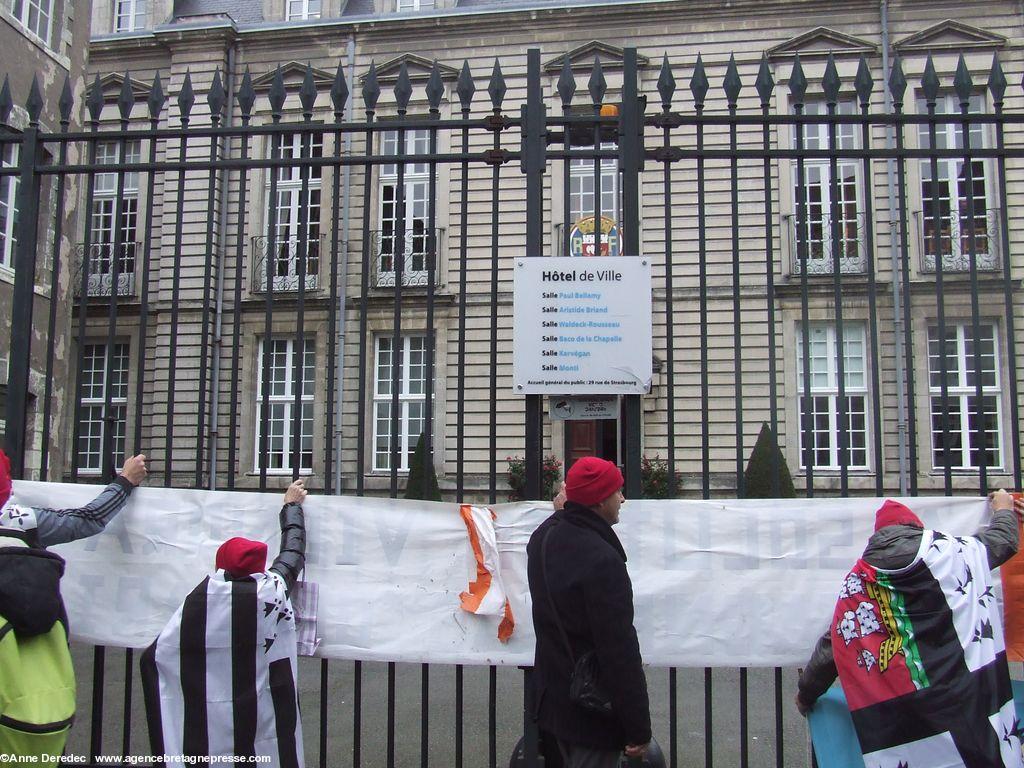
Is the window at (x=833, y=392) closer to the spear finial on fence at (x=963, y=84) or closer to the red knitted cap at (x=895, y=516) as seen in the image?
the spear finial on fence at (x=963, y=84)

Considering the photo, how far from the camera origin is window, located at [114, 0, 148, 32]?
20.2m

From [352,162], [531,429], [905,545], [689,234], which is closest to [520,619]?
[531,429]

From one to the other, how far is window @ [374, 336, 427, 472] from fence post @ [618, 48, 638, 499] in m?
13.2

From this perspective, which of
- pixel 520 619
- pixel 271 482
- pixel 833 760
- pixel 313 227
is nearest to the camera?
pixel 833 760

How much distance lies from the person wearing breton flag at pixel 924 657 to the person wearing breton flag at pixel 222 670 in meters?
2.19

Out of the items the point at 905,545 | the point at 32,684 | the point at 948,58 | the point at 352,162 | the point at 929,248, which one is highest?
the point at 948,58

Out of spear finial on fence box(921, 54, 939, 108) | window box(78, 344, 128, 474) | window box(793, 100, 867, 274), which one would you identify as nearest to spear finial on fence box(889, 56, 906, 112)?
spear finial on fence box(921, 54, 939, 108)

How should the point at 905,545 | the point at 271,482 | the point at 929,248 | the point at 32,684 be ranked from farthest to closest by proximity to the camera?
the point at 929,248, the point at 271,482, the point at 905,545, the point at 32,684

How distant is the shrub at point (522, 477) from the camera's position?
1505 centimetres

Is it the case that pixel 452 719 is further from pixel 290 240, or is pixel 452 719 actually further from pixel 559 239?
pixel 290 240

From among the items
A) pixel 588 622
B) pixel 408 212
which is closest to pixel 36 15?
pixel 408 212

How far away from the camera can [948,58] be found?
50.1 ft

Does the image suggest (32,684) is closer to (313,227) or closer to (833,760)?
(833,760)

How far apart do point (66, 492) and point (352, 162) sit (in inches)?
82.2
